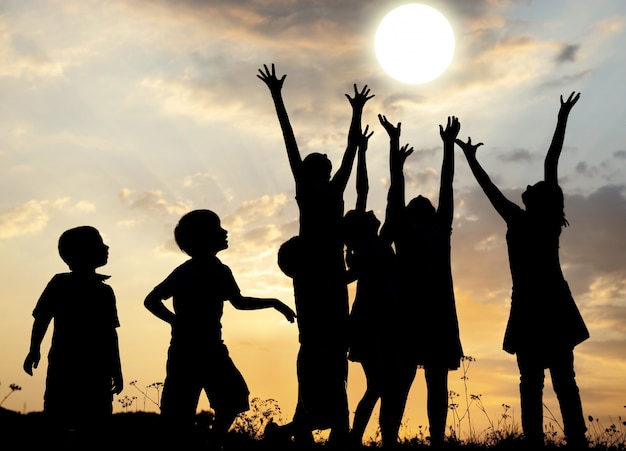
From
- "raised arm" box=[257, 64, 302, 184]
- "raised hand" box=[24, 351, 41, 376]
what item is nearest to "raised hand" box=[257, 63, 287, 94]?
"raised arm" box=[257, 64, 302, 184]

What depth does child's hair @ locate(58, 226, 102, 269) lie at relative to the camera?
7.44 meters

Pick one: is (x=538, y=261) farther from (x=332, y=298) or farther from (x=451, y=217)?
(x=332, y=298)

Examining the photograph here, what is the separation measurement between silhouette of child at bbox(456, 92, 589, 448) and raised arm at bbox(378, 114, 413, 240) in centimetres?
88

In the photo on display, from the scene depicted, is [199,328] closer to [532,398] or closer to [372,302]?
[372,302]

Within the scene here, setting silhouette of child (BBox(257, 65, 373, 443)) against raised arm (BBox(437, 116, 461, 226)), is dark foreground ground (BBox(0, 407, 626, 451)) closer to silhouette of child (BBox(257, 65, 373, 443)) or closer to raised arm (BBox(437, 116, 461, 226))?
silhouette of child (BBox(257, 65, 373, 443))

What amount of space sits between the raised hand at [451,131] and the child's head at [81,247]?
3931 mm

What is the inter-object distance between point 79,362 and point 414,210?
361 centimetres

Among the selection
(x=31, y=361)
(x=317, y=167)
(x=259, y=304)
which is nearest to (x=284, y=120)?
(x=317, y=167)

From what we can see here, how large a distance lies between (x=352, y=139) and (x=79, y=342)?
335 centimetres

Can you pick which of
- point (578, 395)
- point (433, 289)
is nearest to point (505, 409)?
point (578, 395)

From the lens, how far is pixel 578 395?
7.85 meters

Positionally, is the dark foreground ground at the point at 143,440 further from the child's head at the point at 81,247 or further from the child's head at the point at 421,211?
the child's head at the point at 421,211

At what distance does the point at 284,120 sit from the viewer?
791 cm

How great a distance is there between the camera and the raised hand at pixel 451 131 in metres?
8.82
